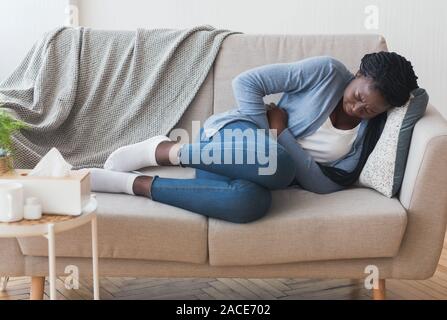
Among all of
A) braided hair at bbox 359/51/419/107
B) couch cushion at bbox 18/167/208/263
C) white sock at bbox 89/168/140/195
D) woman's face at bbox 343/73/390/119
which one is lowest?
couch cushion at bbox 18/167/208/263

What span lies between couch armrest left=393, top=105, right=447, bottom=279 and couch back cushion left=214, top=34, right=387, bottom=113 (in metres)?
0.45

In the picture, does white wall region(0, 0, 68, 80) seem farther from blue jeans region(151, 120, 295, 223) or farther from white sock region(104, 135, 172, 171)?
blue jeans region(151, 120, 295, 223)

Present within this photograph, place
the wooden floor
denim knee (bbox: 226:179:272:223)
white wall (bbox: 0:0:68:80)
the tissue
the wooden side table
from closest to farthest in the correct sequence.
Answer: the wooden side table, the tissue, denim knee (bbox: 226:179:272:223), the wooden floor, white wall (bbox: 0:0:68:80)

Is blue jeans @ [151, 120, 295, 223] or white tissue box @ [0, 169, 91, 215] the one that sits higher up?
white tissue box @ [0, 169, 91, 215]

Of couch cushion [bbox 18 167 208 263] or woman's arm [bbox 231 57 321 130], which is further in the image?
woman's arm [bbox 231 57 321 130]

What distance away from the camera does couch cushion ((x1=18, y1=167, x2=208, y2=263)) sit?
1.90 meters

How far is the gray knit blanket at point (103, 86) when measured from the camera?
2320 millimetres

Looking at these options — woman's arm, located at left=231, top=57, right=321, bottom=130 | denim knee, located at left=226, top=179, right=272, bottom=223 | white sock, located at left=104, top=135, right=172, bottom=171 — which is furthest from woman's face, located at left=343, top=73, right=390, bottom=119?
white sock, located at left=104, top=135, right=172, bottom=171

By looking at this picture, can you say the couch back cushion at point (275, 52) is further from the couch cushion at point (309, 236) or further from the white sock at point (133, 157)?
the couch cushion at point (309, 236)

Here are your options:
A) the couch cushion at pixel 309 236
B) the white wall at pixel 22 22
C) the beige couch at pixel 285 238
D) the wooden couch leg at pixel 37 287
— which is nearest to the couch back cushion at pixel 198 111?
the beige couch at pixel 285 238

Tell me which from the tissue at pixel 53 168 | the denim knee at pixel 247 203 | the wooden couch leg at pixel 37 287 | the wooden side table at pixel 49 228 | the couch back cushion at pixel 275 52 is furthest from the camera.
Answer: the couch back cushion at pixel 275 52

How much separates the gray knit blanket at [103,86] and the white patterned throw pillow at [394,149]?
0.64m

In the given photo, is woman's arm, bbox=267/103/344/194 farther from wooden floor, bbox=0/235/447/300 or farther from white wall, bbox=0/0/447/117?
white wall, bbox=0/0/447/117

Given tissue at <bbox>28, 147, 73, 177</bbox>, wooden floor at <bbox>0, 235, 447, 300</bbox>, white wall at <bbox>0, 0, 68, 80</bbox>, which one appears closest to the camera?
tissue at <bbox>28, 147, 73, 177</bbox>
